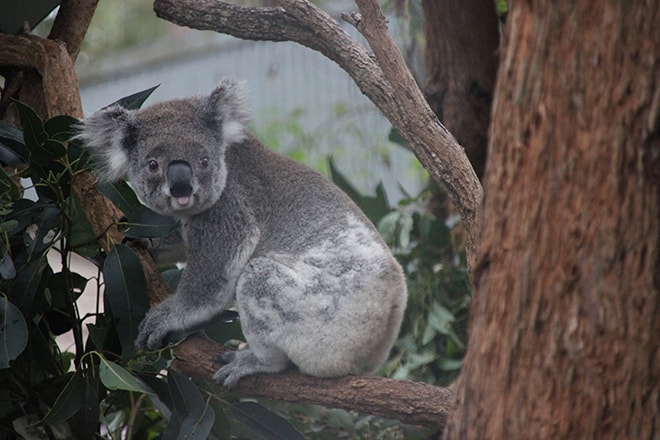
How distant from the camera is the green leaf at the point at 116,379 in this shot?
2.31 m

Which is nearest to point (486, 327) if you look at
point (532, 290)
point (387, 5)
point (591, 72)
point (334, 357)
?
point (532, 290)

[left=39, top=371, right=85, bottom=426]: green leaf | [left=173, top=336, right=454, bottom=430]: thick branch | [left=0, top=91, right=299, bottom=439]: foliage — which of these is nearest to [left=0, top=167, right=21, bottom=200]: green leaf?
[left=0, top=91, right=299, bottom=439]: foliage

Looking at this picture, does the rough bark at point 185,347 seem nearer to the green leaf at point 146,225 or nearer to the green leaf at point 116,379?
the green leaf at point 146,225

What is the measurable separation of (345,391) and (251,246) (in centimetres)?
73

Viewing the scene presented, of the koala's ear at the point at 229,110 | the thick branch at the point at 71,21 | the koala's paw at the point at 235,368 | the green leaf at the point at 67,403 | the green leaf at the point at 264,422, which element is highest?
the thick branch at the point at 71,21

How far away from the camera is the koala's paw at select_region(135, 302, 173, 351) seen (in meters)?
2.86

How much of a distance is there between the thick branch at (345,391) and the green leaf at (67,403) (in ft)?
1.36

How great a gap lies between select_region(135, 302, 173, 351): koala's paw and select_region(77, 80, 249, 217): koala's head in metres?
0.39

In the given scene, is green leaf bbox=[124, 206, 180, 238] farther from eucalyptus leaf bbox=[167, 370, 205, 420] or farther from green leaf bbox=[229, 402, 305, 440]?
green leaf bbox=[229, 402, 305, 440]

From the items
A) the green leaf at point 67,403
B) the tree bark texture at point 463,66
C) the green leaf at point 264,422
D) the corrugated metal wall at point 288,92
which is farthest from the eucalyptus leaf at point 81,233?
the corrugated metal wall at point 288,92

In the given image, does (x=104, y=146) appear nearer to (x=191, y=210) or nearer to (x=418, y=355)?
(x=191, y=210)

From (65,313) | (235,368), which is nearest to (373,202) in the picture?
(235,368)

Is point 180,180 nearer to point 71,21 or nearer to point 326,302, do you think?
point 326,302

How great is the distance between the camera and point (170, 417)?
8.71 ft
